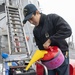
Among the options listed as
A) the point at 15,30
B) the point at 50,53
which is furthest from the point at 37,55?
the point at 15,30

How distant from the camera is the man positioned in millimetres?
2688

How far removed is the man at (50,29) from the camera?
269cm

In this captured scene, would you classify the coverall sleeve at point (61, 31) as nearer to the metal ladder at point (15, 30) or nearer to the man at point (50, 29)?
the man at point (50, 29)

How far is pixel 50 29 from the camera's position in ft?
9.27

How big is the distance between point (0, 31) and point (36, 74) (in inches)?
359

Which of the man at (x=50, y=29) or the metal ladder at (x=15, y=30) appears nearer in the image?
the man at (x=50, y=29)

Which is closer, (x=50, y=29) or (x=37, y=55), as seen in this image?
(x=37, y=55)

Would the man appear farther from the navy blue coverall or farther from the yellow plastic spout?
the yellow plastic spout

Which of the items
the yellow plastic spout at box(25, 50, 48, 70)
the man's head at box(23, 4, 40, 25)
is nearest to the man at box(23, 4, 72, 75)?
the man's head at box(23, 4, 40, 25)

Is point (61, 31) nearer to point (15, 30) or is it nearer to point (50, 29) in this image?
point (50, 29)

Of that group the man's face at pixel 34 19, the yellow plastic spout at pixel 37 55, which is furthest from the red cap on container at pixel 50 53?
the man's face at pixel 34 19

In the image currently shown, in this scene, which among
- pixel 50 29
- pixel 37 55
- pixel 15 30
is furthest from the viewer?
pixel 15 30

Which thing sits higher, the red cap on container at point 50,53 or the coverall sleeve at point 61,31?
the coverall sleeve at point 61,31

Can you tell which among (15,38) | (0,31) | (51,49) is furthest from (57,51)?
(0,31)
